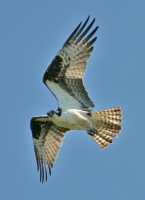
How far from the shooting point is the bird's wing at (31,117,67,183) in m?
28.2

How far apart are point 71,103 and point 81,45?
1124 millimetres

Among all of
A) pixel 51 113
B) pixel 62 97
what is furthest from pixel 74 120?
pixel 62 97

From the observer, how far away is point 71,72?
27.6 m

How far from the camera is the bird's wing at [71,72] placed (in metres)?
Result: 27.5

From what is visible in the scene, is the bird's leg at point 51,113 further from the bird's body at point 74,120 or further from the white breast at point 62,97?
the white breast at point 62,97

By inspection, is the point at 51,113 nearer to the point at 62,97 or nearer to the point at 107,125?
the point at 62,97

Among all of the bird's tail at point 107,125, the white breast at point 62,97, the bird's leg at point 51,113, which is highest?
the white breast at point 62,97

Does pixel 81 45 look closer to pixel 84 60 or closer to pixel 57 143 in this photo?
pixel 84 60

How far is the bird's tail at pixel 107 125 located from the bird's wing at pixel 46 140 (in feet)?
2.79

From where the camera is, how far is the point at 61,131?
2827 cm

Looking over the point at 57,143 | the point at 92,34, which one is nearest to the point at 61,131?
the point at 57,143

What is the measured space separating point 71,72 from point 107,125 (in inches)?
48.3

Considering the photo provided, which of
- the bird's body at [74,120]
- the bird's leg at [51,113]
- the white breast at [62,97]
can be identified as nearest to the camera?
the bird's body at [74,120]

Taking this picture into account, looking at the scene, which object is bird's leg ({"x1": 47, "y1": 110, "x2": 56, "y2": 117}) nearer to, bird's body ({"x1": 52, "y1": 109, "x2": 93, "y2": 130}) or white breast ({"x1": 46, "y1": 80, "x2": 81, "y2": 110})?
bird's body ({"x1": 52, "y1": 109, "x2": 93, "y2": 130})
